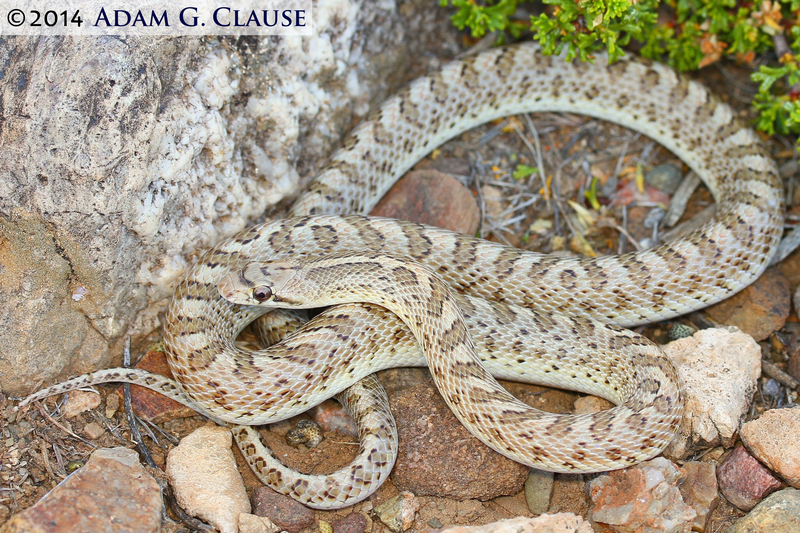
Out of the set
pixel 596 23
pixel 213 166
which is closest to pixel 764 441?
pixel 596 23

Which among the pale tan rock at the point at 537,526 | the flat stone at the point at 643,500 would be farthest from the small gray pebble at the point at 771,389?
the pale tan rock at the point at 537,526

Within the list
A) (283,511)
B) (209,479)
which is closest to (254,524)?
(283,511)

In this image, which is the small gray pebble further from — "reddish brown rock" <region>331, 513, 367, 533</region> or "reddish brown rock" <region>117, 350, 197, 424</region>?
"reddish brown rock" <region>117, 350, 197, 424</region>

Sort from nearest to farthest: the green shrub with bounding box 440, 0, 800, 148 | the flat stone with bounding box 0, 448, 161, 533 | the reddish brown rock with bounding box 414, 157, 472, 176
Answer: the flat stone with bounding box 0, 448, 161, 533, the green shrub with bounding box 440, 0, 800, 148, the reddish brown rock with bounding box 414, 157, 472, 176

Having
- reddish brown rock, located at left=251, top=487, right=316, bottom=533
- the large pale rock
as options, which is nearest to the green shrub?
the large pale rock

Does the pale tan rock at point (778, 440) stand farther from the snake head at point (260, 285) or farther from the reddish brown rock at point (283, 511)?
the snake head at point (260, 285)

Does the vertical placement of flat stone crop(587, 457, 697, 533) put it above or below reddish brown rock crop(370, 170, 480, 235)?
below

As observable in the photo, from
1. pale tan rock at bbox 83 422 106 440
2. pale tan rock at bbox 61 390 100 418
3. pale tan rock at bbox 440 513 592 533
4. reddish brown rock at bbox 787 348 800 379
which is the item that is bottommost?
pale tan rock at bbox 440 513 592 533
